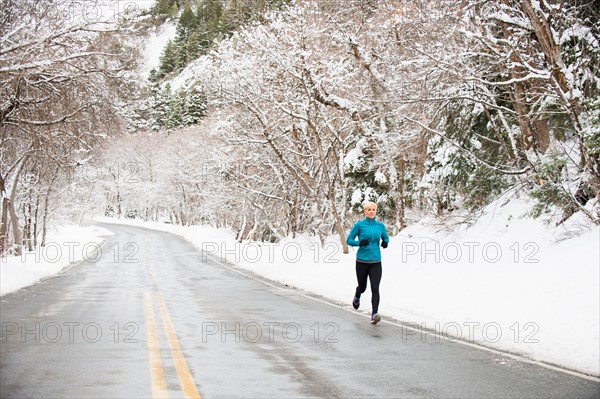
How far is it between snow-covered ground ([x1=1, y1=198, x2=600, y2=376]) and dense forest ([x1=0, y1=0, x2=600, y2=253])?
2.98 ft

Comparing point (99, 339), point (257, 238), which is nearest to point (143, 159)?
point (257, 238)

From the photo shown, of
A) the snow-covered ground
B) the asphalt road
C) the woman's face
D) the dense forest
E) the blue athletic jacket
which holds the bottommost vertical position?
the asphalt road

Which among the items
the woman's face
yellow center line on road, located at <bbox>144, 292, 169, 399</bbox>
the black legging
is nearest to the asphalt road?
yellow center line on road, located at <bbox>144, 292, 169, 399</bbox>

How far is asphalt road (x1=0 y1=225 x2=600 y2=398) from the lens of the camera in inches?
248

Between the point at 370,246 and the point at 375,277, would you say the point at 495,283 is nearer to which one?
the point at 375,277

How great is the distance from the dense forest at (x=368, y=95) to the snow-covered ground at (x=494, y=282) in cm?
91

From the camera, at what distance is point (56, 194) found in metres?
44.1

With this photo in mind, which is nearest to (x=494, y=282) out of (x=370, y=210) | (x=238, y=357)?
(x=370, y=210)

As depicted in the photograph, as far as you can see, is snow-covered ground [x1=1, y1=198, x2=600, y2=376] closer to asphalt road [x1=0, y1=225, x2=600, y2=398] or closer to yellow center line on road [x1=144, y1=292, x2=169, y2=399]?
asphalt road [x1=0, y1=225, x2=600, y2=398]

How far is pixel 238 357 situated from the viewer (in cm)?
793

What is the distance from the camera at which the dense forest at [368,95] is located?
15.2m

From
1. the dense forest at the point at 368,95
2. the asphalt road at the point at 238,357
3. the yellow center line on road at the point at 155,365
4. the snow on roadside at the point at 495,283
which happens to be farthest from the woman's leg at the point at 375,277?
the dense forest at the point at 368,95

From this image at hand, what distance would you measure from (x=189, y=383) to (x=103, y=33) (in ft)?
41.7

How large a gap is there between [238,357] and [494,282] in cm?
694
